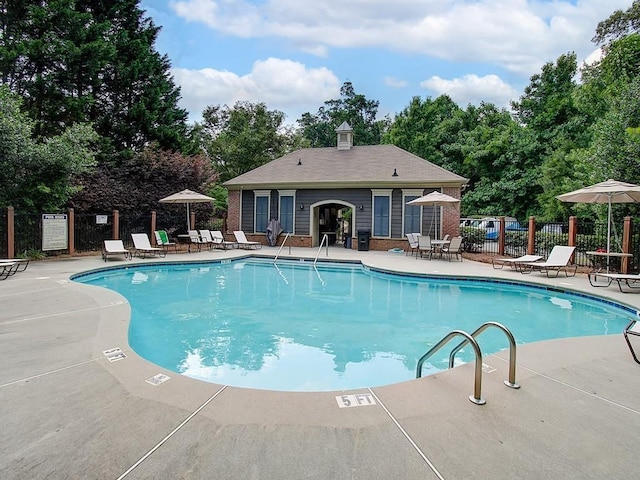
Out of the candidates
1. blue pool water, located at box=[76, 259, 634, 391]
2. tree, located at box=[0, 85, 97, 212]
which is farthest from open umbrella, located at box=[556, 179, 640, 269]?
tree, located at box=[0, 85, 97, 212]

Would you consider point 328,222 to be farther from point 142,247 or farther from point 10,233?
point 10,233

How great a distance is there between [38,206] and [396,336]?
12484 mm

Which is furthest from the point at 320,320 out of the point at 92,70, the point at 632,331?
the point at 92,70

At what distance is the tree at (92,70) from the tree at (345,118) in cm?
2171

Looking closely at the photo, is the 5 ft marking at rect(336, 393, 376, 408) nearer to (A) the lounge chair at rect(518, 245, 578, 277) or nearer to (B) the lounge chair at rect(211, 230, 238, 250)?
(A) the lounge chair at rect(518, 245, 578, 277)

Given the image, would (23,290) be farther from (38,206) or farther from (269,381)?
(38,206)

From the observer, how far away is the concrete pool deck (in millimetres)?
2121

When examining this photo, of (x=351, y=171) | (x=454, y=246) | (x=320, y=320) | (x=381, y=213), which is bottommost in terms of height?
(x=320, y=320)

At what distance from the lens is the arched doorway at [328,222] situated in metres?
16.9

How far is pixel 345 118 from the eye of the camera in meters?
41.3

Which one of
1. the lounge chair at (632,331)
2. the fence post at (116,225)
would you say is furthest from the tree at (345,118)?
the lounge chair at (632,331)

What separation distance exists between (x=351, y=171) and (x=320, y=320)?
1113 centimetres

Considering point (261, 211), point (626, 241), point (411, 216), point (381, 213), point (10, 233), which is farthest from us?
point (261, 211)

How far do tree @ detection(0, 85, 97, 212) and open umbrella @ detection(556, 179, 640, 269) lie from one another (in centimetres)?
1432
